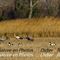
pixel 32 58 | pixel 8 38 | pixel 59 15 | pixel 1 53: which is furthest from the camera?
pixel 59 15

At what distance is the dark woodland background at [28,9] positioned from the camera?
2380 cm

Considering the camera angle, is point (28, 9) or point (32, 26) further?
point (28, 9)

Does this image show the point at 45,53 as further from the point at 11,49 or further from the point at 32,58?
the point at 11,49

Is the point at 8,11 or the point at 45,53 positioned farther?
the point at 8,11

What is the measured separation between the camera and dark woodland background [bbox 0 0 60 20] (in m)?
23.8

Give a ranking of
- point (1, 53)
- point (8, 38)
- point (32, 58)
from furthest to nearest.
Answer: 1. point (8, 38)
2. point (1, 53)
3. point (32, 58)

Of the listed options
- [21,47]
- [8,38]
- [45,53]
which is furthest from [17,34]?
[45,53]

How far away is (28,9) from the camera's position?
78.4 feet

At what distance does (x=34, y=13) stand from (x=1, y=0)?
262 centimetres

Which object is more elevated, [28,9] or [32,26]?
[28,9]

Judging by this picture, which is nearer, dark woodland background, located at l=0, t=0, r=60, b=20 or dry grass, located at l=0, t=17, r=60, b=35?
dry grass, located at l=0, t=17, r=60, b=35

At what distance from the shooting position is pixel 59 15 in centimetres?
2370

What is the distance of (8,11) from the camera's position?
24.3 m

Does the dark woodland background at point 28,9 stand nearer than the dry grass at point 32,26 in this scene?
No
